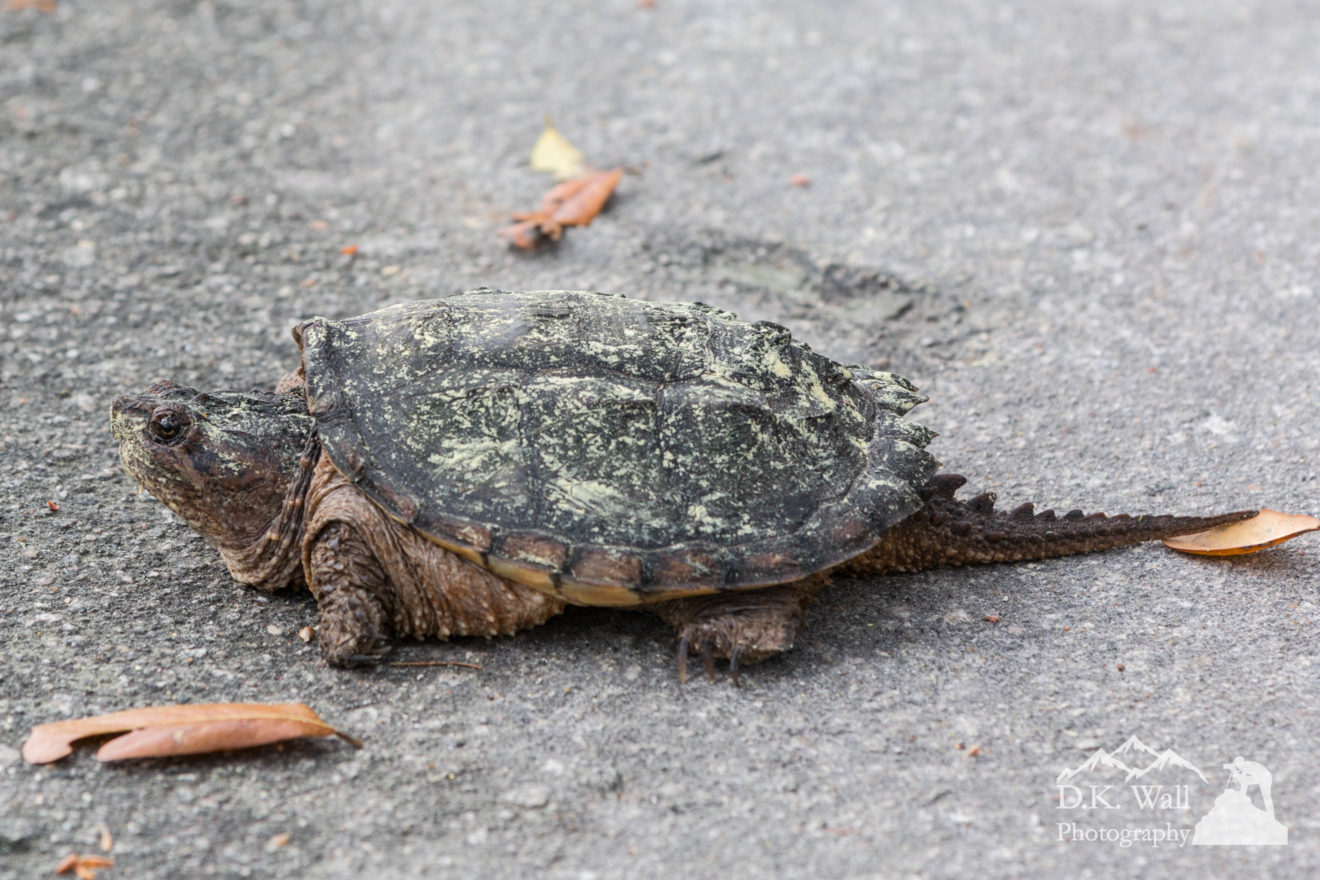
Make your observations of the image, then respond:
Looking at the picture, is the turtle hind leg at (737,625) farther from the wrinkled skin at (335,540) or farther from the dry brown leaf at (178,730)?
the dry brown leaf at (178,730)

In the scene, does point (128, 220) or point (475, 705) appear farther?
point (128, 220)

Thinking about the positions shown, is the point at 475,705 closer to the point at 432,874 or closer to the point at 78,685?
the point at 432,874

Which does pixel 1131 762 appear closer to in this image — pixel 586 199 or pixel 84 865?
pixel 84 865

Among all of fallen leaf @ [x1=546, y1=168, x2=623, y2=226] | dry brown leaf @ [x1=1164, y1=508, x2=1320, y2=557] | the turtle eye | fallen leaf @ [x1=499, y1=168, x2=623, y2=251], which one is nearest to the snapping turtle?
the turtle eye

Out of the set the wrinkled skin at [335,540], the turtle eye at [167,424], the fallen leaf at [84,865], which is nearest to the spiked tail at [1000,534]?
the wrinkled skin at [335,540]

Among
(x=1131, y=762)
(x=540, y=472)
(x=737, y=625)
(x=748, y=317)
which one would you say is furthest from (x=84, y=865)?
(x=748, y=317)

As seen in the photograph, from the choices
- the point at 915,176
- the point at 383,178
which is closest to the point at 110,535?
the point at 383,178

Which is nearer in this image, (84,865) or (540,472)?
(84,865)
